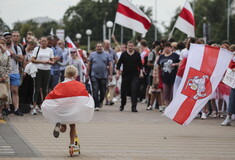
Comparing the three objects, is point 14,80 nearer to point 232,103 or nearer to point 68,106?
point 232,103

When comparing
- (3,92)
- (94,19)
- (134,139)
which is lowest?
(94,19)

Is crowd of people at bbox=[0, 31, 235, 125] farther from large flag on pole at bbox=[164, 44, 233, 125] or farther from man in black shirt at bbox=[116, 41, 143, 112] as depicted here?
large flag on pole at bbox=[164, 44, 233, 125]

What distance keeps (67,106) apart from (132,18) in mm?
12500

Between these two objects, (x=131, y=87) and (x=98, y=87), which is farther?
(x=98, y=87)

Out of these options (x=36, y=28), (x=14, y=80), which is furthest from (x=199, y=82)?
(x=36, y=28)

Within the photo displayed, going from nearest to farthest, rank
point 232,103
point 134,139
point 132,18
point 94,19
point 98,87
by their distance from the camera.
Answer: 1. point 134,139
2. point 232,103
3. point 98,87
4. point 132,18
5. point 94,19

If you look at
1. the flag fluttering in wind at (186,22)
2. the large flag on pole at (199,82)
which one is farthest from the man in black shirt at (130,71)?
the large flag on pole at (199,82)

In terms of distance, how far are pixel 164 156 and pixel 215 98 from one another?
8.02 m

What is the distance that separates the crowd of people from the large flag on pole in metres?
1.93

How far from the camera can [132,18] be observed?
22.6 metres

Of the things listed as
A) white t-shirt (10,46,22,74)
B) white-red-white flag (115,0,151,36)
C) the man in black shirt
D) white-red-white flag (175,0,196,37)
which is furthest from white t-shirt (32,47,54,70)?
white-red-white flag (115,0,151,36)

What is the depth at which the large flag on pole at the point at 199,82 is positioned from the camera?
44.2 feet

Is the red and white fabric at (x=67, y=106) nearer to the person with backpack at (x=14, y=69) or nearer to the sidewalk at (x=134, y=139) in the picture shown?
the sidewalk at (x=134, y=139)

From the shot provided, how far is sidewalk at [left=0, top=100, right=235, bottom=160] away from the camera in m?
10.4
